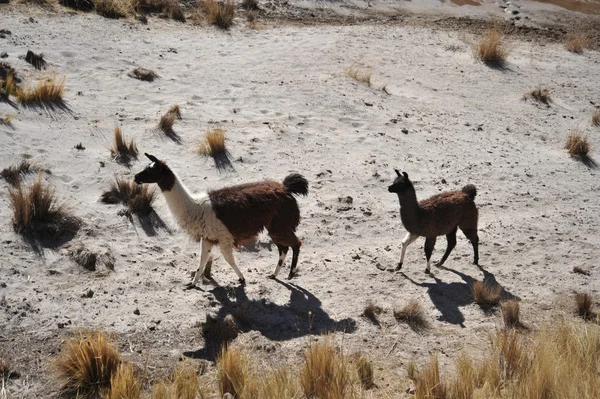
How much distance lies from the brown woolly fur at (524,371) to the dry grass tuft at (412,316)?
2.76ft

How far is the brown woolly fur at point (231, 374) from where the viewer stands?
6.38 metres

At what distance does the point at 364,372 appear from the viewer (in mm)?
6891

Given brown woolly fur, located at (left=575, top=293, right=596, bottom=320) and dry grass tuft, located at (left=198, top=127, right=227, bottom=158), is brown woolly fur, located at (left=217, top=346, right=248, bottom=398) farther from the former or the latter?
dry grass tuft, located at (left=198, top=127, right=227, bottom=158)

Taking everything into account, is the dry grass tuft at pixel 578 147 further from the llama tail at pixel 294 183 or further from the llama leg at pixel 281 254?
the llama leg at pixel 281 254

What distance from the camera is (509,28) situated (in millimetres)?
19500

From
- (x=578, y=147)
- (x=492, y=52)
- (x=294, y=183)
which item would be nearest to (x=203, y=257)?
(x=294, y=183)

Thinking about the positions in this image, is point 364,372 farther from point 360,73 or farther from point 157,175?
point 360,73

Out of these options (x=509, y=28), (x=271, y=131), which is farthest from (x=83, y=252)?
(x=509, y=28)

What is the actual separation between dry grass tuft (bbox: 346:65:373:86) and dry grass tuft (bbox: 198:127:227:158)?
4.27 meters

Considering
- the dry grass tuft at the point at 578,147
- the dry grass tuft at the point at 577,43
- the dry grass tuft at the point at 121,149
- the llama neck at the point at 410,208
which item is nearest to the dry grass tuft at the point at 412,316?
the llama neck at the point at 410,208

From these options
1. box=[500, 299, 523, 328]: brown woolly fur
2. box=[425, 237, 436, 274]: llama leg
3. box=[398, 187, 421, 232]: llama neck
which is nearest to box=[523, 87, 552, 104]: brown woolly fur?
box=[425, 237, 436, 274]: llama leg

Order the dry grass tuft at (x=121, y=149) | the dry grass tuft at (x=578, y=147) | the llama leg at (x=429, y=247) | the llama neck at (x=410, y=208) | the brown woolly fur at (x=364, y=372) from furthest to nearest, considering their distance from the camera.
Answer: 1. the dry grass tuft at (x=578, y=147)
2. the dry grass tuft at (x=121, y=149)
3. the llama leg at (x=429, y=247)
4. the llama neck at (x=410, y=208)
5. the brown woolly fur at (x=364, y=372)

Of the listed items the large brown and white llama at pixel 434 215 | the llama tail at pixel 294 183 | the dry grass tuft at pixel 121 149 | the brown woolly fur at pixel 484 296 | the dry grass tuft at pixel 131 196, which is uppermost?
the llama tail at pixel 294 183

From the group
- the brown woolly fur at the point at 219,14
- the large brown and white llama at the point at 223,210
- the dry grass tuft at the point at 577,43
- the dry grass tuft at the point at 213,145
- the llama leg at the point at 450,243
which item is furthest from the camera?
the dry grass tuft at the point at 577,43
